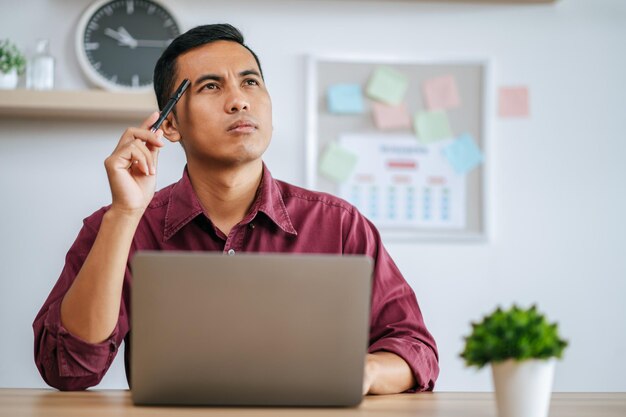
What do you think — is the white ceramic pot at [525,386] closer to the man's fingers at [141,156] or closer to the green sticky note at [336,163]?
the man's fingers at [141,156]

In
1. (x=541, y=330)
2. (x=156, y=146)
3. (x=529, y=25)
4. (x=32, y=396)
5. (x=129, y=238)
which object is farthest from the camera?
(x=529, y=25)

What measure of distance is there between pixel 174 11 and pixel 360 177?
76cm

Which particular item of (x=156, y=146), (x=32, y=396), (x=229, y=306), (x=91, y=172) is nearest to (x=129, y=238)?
(x=156, y=146)

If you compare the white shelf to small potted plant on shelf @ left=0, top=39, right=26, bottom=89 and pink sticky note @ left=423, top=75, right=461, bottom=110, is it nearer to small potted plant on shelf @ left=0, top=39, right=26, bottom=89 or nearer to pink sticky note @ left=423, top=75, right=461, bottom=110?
small potted plant on shelf @ left=0, top=39, right=26, bottom=89

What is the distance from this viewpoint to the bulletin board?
262cm

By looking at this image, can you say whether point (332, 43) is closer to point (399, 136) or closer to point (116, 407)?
point (399, 136)

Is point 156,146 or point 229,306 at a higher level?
point 156,146

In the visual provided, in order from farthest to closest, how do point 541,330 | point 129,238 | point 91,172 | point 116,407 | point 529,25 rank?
1. point 529,25
2. point 91,172
3. point 129,238
4. point 116,407
5. point 541,330

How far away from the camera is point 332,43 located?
265 cm

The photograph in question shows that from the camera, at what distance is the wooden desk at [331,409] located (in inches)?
39.4

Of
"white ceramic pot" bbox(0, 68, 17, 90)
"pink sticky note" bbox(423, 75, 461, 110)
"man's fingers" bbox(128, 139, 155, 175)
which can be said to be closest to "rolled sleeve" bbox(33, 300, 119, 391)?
"man's fingers" bbox(128, 139, 155, 175)

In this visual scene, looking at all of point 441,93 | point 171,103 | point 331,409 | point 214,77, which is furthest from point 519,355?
point 441,93

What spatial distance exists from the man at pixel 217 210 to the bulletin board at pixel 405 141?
0.77 m

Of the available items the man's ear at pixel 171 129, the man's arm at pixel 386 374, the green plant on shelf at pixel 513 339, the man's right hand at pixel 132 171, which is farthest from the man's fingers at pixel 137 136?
the green plant on shelf at pixel 513 339
